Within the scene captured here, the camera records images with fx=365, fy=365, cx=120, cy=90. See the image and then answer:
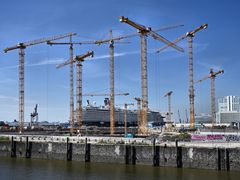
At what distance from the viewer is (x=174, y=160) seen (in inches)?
1788

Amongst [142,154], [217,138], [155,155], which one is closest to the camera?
[155,155]

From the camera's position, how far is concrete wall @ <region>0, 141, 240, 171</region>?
42734 mm

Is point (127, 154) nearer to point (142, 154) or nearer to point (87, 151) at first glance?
point (142, 154)

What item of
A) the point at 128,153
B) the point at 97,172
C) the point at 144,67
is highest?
the point at 144,67

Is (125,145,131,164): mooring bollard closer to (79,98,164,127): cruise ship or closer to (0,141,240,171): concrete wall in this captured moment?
(0,141,240,171): concrete wall

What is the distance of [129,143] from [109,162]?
3.84 metres

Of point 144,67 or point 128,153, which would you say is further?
point 144,67

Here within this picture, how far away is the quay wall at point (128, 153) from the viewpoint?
140 feet

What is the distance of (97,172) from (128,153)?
6646 mm

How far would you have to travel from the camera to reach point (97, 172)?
4331 centimetres

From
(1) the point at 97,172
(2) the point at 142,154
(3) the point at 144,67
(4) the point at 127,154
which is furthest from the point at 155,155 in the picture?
Answer: (3) the point at 144,67

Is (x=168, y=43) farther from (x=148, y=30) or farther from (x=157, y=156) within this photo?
(x=157, y=156)

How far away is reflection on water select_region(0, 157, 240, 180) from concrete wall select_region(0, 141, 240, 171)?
47.4 inches

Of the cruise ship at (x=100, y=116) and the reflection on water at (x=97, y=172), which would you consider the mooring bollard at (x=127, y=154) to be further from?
the cruise ship at (x=100, y=116)
